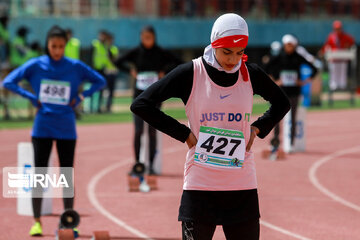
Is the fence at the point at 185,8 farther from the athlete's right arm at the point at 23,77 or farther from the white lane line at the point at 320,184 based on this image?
the athlete's right arm at the point at 23,77

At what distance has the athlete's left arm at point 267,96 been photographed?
16.2ft

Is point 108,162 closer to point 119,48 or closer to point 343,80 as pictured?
point 343,80

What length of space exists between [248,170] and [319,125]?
18.0 m

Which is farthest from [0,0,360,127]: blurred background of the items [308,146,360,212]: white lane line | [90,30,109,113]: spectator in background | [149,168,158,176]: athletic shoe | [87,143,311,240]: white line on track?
[149,168,158,176]: athletic shoe

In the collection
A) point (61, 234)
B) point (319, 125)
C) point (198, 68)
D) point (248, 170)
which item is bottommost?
point (319, 125)

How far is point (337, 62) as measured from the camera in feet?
98.0

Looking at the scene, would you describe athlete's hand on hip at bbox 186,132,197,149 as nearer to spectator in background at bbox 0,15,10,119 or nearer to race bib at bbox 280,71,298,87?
race bib at bbox 280,71,298,87

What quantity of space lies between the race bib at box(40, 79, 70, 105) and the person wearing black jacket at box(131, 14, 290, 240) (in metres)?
3.28

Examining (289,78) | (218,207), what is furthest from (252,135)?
(289,78)

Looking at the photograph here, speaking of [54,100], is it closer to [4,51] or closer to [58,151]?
[58,151]

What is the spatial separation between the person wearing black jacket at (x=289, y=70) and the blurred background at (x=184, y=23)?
11.7m

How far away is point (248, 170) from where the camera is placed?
4875mm

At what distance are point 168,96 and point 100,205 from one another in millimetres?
5347

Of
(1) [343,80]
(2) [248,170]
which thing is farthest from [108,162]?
(1) [343,80]
